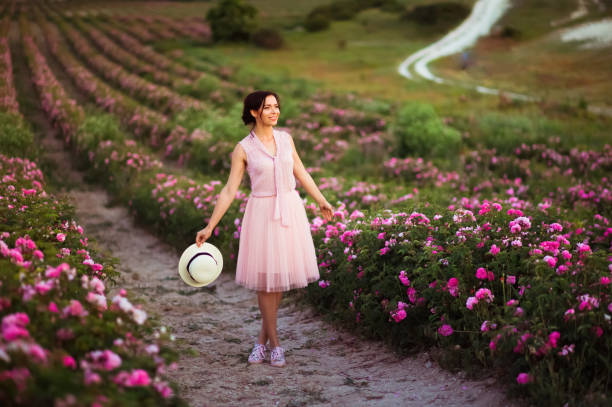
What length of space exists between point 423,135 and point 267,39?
77.4 ft

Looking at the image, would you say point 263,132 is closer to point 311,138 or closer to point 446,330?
point 446,330

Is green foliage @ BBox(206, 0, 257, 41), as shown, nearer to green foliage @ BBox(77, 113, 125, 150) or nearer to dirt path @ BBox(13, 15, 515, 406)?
green foliage @ BBox(77, 113, 125, 150)

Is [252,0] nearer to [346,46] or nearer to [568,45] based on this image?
[346,46]

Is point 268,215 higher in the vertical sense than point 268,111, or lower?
lower

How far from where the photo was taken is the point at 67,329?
103 inches

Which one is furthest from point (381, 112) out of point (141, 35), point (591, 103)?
point (141, 35)

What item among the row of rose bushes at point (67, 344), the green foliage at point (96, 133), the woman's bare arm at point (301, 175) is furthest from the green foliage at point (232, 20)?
the row of rose bushes at point (67, 344)

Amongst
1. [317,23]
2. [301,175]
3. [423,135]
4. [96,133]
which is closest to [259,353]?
[301,175]

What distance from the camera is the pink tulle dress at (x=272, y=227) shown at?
176 inches

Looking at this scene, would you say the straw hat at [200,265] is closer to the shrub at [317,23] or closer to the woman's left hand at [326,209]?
the woman's left hand at [326,209]

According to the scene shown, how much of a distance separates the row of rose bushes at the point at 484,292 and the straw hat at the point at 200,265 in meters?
1.46

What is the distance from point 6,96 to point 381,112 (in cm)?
→ 1063

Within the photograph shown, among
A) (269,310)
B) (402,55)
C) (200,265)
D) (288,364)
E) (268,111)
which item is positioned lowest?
(288,364)

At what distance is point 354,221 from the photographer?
20.7ft
